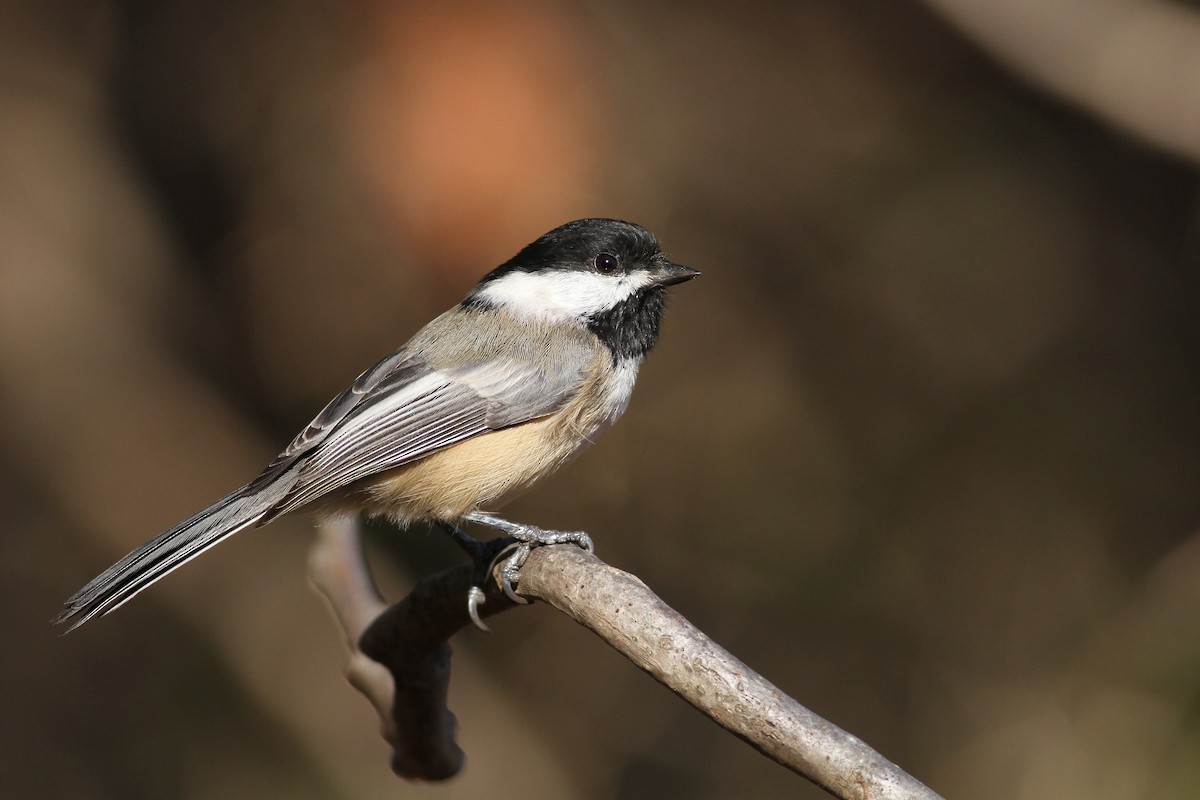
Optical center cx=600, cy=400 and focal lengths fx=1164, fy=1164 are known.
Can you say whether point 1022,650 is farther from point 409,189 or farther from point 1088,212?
point 409,189

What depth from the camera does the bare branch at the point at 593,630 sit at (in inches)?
53.0

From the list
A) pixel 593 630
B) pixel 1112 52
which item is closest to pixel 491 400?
pixel 593 630

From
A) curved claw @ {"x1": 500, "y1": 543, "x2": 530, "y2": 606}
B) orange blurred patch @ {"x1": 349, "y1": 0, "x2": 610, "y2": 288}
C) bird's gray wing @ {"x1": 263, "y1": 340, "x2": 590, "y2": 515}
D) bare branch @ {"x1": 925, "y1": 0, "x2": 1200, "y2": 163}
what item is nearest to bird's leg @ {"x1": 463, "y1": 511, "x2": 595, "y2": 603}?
curved claw @ {"x1": 500, "y1": 543, "x2": 530, "y2": 606}

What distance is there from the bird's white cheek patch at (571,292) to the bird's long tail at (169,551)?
714mm

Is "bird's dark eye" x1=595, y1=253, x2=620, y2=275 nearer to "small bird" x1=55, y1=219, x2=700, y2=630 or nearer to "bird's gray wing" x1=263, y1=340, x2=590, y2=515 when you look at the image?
"small bird" x1=55, y1=219, x2=700, y2=630

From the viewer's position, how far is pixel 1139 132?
12.0 ft

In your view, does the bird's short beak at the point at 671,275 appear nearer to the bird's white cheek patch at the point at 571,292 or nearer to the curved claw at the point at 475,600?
the bird's white cheek patch at the point at 571,292

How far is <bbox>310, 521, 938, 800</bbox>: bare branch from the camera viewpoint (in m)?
1.35

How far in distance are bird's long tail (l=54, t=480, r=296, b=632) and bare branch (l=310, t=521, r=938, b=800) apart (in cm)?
32

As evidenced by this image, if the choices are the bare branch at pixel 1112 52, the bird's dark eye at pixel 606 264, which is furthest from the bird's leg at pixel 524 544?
the bare branch at pixel 1112 52

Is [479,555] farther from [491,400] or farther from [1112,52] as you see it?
[1112,52]

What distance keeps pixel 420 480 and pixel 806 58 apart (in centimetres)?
243

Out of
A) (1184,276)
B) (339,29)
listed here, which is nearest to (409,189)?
(339,29)

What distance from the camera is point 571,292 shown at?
2.64 m
